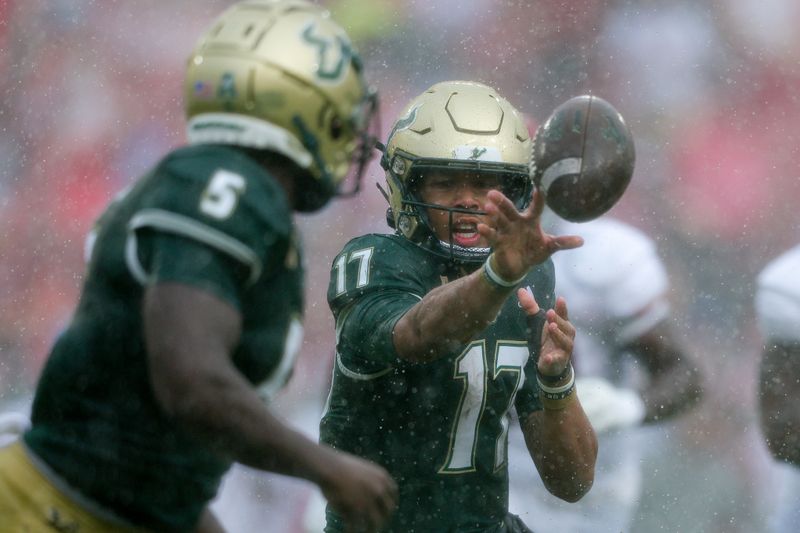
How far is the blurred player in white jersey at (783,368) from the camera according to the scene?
13.7 feet

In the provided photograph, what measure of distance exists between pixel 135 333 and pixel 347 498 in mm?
418

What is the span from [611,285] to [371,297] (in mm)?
1895

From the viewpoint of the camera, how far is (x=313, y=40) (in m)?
2.20

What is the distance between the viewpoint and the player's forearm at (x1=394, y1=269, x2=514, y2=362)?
270cm

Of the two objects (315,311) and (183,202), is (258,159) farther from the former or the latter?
(315,311)

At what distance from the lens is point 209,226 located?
1.91 meters

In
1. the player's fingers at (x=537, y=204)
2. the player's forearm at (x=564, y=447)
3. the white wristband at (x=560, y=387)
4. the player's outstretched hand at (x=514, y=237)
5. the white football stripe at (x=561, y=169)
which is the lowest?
the player's forearm at (x=564, y=447)

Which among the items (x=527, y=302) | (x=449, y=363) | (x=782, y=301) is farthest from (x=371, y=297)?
(x=782, y=301)

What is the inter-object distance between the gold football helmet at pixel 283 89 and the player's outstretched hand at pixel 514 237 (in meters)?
0.47

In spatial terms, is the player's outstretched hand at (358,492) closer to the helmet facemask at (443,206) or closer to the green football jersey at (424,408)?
the green football jersey at (424,408)

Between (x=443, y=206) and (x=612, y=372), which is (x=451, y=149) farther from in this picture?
(x=612, y=372)

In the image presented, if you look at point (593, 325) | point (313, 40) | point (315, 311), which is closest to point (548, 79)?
point (315, 311)

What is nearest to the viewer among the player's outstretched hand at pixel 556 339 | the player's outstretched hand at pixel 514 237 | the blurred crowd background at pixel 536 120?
the player's outstretched hand at pixel 514 237

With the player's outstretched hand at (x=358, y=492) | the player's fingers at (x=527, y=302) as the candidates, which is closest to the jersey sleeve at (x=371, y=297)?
the player's fingers at (x=527, y=302)
